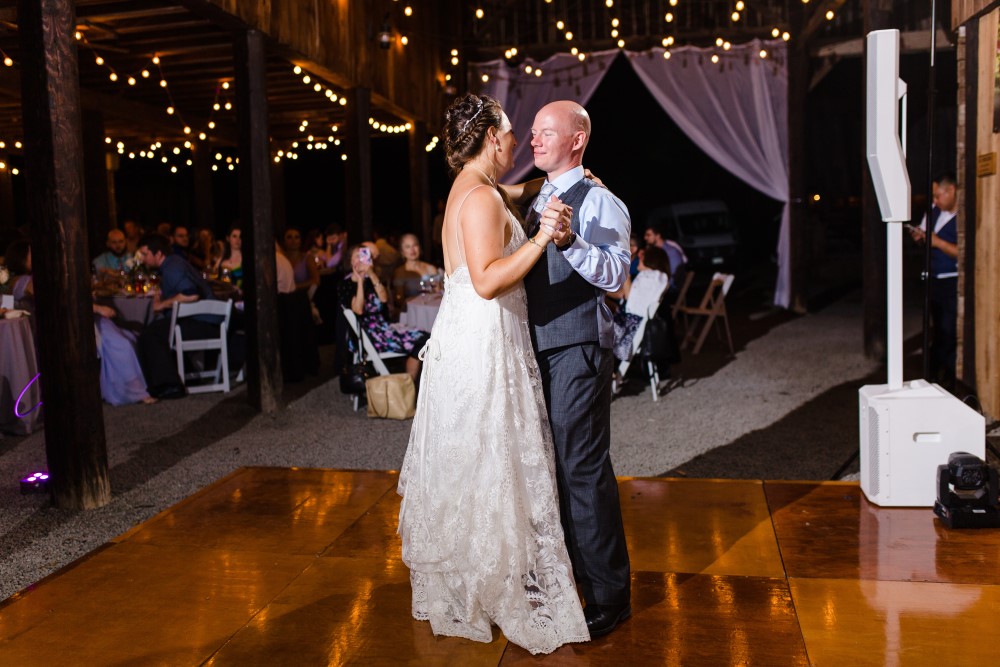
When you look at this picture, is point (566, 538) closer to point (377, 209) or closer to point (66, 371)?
point (66, 371)

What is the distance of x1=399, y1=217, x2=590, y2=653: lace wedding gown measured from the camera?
8.05ft

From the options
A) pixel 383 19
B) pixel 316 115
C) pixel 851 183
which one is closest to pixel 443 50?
pixel 316 115

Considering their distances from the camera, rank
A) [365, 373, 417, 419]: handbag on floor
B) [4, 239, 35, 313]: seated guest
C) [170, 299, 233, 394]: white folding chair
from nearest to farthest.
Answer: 1. [365, 373, 417, 419]: handbag on floor
2. [4, 239, 35, 313]: seated guest
3. [170, 299, 233, 394]: white folding chair

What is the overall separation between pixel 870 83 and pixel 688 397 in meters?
3.31

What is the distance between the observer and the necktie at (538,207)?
2521mm

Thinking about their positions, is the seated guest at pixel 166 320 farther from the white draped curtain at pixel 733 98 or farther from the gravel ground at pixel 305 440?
the white draped curtain at pixel 733 98

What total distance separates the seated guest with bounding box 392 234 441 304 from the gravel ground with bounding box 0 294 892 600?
931 millimetres

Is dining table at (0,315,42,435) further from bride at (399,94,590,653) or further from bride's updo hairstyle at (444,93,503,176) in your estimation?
bride's updo hairstyle at (444,93,503,176)

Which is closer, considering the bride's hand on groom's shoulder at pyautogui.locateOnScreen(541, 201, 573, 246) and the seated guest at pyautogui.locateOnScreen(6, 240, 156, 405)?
the bride's hand on groom's shoulder at pyautogui.locateOnScreen(541, 201, 573, 246)

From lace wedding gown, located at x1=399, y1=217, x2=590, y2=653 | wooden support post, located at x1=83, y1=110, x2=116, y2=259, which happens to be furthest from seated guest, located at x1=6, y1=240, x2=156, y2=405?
lace wedding gown, located at x1=399, y1=217, x2=590, y2=653

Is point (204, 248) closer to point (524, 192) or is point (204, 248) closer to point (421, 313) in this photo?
point (421, 313)

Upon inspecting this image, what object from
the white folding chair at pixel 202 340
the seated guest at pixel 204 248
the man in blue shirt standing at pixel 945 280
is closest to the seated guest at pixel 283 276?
the white folding chair at pixel 202 340

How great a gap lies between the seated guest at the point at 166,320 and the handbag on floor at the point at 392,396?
70.3 inches

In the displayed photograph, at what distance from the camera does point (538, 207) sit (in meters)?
2.56
